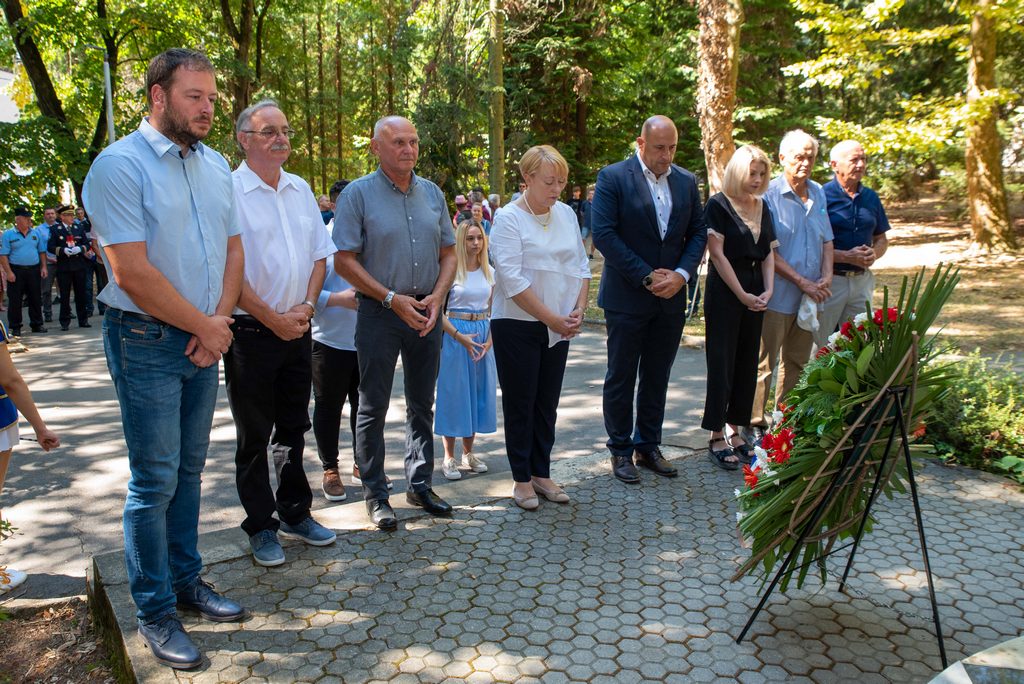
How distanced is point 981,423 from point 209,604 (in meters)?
5.22

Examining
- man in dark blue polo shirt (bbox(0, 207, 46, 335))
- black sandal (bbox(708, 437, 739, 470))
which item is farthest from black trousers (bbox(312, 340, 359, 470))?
man in dark blue polo shirt (bbox(0, 207, 46, 335))

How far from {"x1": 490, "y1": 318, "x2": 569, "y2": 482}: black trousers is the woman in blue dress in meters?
0.76

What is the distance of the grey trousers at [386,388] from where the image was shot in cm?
454

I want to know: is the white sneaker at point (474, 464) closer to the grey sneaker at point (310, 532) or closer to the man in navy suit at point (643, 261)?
the man in navy suit at point (643, 261)

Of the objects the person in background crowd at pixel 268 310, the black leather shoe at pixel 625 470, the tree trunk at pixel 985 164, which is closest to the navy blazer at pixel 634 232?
the black leather shoe at pixel 625 470

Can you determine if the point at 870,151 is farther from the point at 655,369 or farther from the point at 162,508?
the point at 162,508

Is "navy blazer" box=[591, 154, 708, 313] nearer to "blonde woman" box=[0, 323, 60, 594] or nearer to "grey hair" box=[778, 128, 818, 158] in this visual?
"grey hair" box=[778, 128, 818, 158]

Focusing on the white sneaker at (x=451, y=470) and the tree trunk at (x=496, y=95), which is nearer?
the white sneaker at (x=451, y=470)

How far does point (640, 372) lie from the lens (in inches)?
220

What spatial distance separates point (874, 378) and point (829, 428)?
0.28 meters

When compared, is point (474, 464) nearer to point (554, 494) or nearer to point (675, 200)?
point (554, 494)

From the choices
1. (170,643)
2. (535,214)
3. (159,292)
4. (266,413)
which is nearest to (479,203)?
(535,214)

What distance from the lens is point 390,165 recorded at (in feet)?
14.6

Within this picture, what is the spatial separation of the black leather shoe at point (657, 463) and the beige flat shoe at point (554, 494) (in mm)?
822
